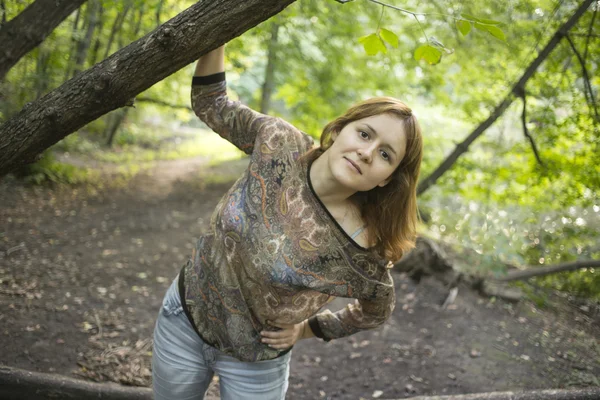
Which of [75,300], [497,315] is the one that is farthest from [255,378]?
[497,315]

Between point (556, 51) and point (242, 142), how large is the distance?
15.5 ft

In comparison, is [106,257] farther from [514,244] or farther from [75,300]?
[514,244]

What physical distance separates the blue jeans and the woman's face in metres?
0.92

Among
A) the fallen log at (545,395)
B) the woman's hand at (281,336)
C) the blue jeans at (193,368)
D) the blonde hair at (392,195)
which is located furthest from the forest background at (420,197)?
the woman's hand at (281,336)

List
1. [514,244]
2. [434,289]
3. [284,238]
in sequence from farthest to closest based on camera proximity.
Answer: [514,244] → [434,289] → [284,238]

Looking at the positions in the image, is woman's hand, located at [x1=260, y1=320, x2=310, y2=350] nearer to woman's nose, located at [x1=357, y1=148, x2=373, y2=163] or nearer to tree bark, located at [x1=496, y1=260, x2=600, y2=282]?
woman's nose, located at [x1=357, y1=148, x2=373, y2=163]

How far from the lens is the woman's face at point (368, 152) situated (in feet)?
5.36

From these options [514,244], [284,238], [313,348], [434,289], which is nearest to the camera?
[284,238]

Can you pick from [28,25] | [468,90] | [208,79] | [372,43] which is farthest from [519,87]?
[28,25]

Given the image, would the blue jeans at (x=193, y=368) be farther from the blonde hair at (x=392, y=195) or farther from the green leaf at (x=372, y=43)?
the green leaf at (x=372, y=43)

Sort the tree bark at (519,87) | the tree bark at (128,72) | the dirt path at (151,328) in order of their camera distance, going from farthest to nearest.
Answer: the tree bark at (519,87), the dirt path at (151,328), the tree bark at (128,72)

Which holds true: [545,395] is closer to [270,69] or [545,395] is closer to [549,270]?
[549,270]

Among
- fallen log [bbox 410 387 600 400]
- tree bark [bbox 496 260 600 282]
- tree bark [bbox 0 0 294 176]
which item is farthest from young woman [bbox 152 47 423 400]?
tree bark [bbox 496 260 600 282]

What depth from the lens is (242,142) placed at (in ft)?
6.13
